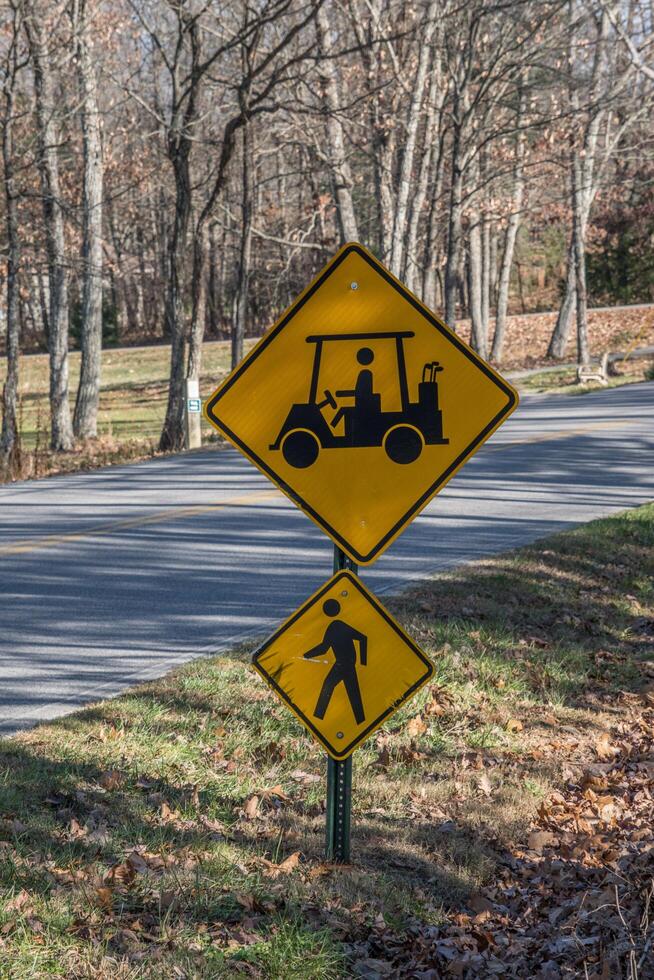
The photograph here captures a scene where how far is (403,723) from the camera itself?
22.7ft

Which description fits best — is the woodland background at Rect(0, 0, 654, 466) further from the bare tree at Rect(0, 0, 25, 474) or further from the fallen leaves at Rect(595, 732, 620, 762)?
the fallen leaves at Rect(595, 732, 620, 762)

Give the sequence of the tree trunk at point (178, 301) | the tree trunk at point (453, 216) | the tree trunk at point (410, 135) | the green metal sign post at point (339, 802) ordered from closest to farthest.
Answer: the green metal sign post at point (339, 802) → the tree trunk at point (178, 301) → the tree trunk at point (410, 135) → the tree trunk at point (453, 216)

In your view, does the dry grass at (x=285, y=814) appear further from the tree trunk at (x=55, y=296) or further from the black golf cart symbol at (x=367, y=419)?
the tree trunk at (x=55, y=296)

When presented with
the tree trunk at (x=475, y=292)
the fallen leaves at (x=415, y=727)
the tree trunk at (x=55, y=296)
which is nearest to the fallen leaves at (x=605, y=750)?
the fallen leaves at (x=415, y=727)

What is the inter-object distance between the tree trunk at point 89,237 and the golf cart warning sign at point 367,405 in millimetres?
21285

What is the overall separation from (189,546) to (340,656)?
22.9 feet

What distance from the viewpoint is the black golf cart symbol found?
4508 millimetres

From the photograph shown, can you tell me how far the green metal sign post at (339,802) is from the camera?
4.64 meters

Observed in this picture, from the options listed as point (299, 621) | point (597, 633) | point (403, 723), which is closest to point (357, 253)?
point (299, 621)

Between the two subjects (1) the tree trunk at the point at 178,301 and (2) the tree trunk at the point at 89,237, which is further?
(2) the tree trunk at the point at 89,237

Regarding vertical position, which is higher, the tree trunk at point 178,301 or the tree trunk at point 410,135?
the tree trunk at point 410,135

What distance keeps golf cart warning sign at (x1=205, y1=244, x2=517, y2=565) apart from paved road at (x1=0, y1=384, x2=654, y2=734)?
2.67m

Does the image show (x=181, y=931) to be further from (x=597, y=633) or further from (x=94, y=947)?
(x=597, y=633)

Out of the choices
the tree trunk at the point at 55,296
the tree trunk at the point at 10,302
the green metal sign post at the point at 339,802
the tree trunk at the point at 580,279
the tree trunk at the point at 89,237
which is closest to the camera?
the green metal sign post at the point at 339,802
